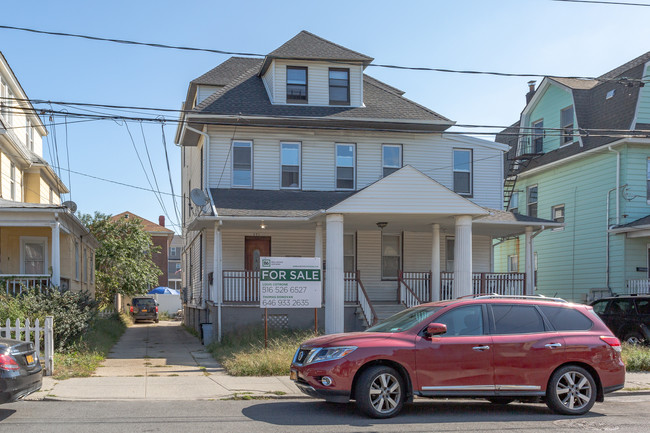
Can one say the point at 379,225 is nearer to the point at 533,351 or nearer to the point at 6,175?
the point at 533,351

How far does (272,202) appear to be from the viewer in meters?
20.4

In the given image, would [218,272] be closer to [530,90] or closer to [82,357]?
[82,357]

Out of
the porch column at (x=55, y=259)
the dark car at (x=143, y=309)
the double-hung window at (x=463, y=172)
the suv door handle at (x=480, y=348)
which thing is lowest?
the dark car at (x=143, y=309)

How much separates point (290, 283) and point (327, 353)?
253 inches

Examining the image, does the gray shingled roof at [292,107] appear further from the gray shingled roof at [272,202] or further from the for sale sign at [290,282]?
the for sale sign at [290,282]

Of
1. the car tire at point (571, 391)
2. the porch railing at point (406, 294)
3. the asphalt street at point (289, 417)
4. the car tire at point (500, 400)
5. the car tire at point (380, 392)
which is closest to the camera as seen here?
the asphalt street at point (289, 417)

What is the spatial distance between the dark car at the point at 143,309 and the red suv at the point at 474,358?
29.5m

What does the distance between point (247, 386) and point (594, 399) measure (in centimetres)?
574

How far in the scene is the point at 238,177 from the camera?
21.9 meters

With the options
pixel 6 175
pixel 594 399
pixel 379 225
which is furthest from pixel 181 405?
pixel 6 175

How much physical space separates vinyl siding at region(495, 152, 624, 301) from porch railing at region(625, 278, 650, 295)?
14.7 inches

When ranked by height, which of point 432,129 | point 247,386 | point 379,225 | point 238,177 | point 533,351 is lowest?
point 247,386

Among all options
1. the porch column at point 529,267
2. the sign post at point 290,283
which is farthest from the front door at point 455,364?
the porch column at point 529,267

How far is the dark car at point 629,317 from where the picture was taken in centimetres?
1827
